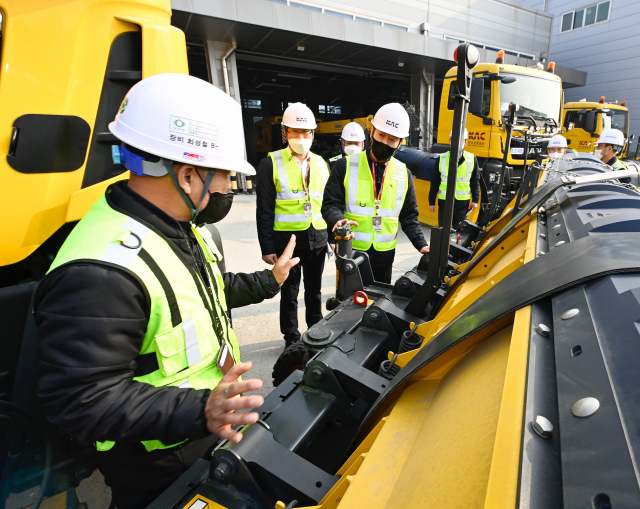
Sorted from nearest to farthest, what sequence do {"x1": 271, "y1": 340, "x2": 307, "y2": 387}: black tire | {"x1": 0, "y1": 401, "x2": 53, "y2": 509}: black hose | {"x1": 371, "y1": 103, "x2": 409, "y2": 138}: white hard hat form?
{"x1": 0, "y1": 401, "x2": 53, "y2": 509}: black hose, {"x1": 271, "y1": 340, "x2": 307, "y2": 387}: black tire, {"x1": 371, "y1": 103, "x2": 409, "y2": 138}: white hard hat

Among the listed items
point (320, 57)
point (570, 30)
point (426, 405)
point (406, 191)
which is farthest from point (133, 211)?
point (570, 30)

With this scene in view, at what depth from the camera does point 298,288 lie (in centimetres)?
340

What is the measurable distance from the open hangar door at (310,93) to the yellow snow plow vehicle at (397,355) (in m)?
13.1

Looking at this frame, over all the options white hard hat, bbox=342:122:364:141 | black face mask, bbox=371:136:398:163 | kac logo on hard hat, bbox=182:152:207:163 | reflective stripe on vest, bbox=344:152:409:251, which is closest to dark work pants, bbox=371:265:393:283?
reflective stripe on vest, bbox=344:152:409:251

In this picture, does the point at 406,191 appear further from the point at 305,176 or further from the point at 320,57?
the point at 320,57

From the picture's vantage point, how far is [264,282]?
175 centimetres

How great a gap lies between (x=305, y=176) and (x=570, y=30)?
27.3 metres

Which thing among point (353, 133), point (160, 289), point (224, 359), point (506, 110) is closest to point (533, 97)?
point (506, 110)

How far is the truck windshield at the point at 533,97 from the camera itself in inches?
275

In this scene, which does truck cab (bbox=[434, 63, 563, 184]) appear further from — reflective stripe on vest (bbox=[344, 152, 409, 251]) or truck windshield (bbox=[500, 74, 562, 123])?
reflective stripe on vest (bbox=[344, 152, 409, 251])

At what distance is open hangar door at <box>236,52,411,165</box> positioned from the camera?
52.8ft

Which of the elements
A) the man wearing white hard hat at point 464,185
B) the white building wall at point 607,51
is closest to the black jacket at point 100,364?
the man wearing white hard hat at point 464,185

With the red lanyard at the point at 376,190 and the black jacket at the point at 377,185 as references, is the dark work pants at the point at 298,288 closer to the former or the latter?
the black jacket at the point at 377,185

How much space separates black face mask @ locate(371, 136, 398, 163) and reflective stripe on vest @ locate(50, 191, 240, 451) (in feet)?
6.68
